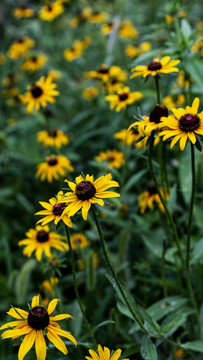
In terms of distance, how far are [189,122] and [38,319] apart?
76 centimetres

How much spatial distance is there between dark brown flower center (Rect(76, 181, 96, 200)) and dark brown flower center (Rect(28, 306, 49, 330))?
36 centimetres

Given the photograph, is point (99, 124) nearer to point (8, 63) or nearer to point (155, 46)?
point (155, 46)

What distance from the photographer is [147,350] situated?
4.57 ft

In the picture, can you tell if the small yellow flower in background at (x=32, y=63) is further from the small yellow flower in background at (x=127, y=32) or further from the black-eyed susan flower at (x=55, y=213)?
the black-eyed susan flower at (x=55, y=213)

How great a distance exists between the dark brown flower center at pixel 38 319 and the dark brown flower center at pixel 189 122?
72 centimetres

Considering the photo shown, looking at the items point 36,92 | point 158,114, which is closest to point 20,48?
point 36,92

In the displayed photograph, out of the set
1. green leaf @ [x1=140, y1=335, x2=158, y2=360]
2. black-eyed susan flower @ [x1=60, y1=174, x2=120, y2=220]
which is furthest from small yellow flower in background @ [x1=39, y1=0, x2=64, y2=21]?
green leaf @ [x1=140, y1=335, x2=158, y2=360]

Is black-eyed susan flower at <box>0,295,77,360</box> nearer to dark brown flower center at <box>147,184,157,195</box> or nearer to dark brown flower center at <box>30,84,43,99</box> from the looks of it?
→ dark brown flower center at <box>147,184,157,195</box>

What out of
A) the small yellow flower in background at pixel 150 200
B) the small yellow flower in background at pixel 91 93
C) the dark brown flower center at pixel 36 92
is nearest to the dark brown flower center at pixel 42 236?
the small yellow flower in background at pixel 150 200

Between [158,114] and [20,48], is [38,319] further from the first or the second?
[20,48]

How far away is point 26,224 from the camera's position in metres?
3.11

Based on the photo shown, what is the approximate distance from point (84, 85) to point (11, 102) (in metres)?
1.01

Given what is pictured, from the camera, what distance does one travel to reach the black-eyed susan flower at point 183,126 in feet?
4.30

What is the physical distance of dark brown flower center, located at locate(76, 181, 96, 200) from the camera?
4.17ft
